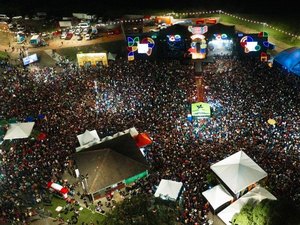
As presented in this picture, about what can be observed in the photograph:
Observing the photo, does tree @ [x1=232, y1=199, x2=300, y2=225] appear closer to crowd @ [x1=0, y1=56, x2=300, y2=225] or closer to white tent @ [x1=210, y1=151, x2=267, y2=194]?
white tent @ [x1=210, y1=151, x2=267, y2=194]

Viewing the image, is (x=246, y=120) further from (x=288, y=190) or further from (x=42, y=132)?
(x=42, y=132)

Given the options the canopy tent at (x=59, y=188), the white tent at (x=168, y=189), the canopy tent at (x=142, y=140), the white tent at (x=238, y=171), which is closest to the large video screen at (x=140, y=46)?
the canopy tent at (x=142, y=140)

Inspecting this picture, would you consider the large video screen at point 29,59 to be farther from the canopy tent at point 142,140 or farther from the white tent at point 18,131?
the canopy tent at point 142,140

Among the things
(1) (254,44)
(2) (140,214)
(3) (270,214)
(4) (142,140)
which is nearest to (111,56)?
(1) (254,44)

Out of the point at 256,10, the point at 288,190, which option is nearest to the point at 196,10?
the point at 256,10

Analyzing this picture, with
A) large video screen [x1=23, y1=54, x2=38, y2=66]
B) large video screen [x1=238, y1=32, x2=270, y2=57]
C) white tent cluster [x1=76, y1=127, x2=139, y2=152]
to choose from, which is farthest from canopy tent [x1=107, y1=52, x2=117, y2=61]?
white tent cluster [x1=76, y1=127, x2=139, y2=152]

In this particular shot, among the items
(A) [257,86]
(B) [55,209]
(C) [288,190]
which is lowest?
(B) [55,209]
